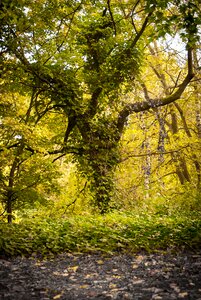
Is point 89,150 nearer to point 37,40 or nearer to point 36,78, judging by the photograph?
point 36,78

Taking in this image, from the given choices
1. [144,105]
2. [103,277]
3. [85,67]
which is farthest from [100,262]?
[144,105]

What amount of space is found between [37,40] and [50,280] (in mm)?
6582

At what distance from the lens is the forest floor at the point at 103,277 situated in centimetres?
427

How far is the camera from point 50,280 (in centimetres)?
495

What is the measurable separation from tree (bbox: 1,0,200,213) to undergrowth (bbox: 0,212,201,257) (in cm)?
296

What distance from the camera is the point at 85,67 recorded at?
11.5 meters

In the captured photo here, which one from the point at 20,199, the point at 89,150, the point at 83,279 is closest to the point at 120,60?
the point at 89,150

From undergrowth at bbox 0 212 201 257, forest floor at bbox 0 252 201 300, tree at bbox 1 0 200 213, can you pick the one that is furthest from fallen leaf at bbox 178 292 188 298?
tree at bbox 1 0 200 213

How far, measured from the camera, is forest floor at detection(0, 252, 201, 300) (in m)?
4.27

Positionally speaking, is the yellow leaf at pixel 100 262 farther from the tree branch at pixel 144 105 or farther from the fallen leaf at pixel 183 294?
the tree branch at pixel 144 105

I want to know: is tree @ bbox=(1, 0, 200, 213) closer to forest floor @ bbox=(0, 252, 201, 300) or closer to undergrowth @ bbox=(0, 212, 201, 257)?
undergrowth @ bbox=(0, 212, 201, 257)

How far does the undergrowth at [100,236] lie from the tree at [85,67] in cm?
296

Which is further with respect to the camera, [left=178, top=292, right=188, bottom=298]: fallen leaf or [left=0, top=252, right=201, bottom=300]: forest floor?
[left=0, top=252, right=201, bottom=300]: forest floor

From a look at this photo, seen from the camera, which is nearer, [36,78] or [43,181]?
[36,78]
